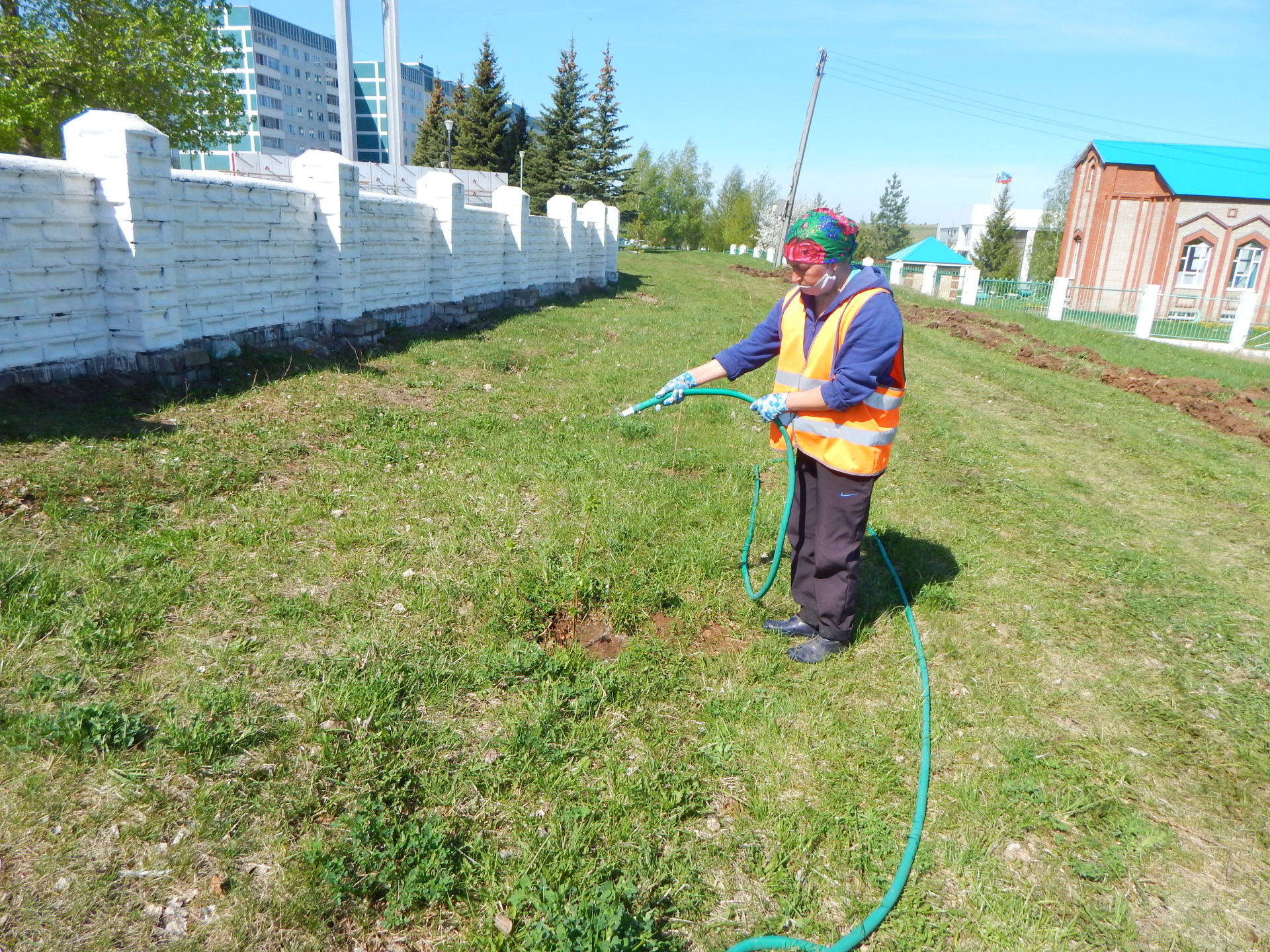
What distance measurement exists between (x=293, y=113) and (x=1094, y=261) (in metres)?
88.2

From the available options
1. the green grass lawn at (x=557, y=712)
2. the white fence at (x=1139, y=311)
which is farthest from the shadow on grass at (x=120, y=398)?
the white fence at (x=1139, y=311)

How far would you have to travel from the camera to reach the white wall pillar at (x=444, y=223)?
41.6 feet

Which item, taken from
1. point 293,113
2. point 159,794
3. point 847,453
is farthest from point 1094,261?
point 293,113

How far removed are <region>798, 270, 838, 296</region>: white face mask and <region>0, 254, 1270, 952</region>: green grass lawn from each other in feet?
6.12

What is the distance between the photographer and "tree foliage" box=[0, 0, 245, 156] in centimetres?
1455

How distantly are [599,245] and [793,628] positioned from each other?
832 inches

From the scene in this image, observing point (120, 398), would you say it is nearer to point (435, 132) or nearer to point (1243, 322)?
point (1243, 322)

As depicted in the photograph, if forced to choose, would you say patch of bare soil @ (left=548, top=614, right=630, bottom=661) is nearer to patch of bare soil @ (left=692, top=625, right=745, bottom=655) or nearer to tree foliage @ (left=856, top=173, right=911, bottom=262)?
patch of bare soil @ (left=692, top=625, right=745, bottom=655)

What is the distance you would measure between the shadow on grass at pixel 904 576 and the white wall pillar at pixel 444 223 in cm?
972

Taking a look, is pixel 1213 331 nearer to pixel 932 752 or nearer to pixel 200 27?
pixel 932 752

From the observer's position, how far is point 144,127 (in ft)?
20.9

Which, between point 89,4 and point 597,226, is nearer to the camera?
point 89,4

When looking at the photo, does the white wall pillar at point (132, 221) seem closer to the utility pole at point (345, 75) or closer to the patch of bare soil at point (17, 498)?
the patch of bare soil at point (17, 498)

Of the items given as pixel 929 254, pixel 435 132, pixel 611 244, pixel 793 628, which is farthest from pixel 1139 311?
pixel 435 132
